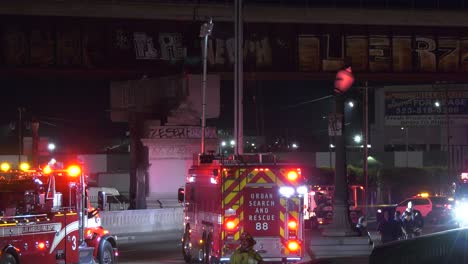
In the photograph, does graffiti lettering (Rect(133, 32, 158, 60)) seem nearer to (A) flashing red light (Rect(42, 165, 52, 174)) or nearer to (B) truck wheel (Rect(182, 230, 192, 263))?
(B) truck wheel (Rect(182, 230, 192, 263))

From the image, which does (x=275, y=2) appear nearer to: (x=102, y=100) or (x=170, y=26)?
(x=170, y=26)

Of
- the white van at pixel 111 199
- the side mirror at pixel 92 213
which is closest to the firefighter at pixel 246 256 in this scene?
the side mirror at pixel 92 213

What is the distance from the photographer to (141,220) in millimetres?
36156

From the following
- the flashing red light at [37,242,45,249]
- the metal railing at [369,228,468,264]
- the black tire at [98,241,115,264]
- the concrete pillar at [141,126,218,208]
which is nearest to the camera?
the metal railing at [369,228,468,264]

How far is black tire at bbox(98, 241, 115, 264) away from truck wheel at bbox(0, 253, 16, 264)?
335 centimetres

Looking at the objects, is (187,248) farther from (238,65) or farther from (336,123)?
(238,65)

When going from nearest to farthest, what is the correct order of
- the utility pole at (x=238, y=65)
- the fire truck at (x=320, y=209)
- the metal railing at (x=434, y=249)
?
the metal railing at (x=434, y=249)
the utility pole at (x=238, y=65)
the fire truck at (x=320, y=209)

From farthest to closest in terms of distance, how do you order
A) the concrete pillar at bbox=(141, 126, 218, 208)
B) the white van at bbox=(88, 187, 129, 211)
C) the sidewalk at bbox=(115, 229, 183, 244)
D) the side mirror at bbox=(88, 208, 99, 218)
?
the white van at bbox=(88, 187, 129, 211)
the concrete pillar at bbox=(141, 126, 218, 208)
the sidewalk at bbox=(115, 229, 183, 244)
the side mirror at bbox=(88, 208, 99, 218)

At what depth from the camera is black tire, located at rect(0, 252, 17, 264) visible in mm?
14445

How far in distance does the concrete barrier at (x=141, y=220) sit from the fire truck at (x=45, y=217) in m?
15.7

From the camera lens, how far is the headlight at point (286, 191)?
17641 mm

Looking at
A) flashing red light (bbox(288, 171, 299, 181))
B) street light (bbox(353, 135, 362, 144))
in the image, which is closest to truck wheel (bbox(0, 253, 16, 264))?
flashing red light (bbox(288, 171, 299, 181))

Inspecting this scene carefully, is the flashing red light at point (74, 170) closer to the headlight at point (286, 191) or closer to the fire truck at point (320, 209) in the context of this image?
the headlight at point (286, 191)

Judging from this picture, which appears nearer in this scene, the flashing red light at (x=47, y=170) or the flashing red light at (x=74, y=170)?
the flashing red light at (x=47, y=170)
